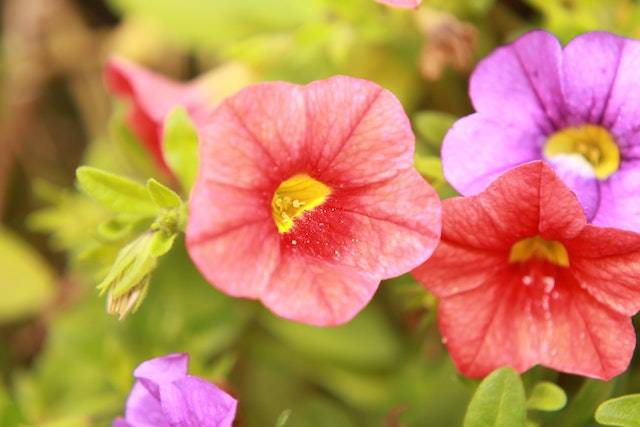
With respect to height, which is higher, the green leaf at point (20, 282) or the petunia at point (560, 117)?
the petunia at point (560, 117)

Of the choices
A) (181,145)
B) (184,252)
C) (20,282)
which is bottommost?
(20,282)

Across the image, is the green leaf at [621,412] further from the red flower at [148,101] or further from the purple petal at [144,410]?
the red flower at [148,101]

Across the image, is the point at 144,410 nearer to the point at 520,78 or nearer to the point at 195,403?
the point at 195,403

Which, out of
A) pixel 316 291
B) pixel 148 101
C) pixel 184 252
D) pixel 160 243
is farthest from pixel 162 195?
pixel 184 252

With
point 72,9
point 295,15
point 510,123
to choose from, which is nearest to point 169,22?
point 295,15

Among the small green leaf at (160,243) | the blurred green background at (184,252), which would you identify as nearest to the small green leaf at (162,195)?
the small green leaf at (160,243)

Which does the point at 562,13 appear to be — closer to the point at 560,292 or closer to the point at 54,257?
the point at 560,292

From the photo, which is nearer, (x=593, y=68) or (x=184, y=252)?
(x=593, y=68)
